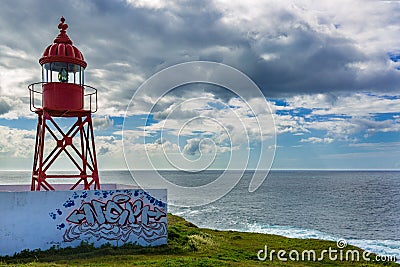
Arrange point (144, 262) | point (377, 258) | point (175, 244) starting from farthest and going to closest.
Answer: point (377, 258) → point (175, 244) → point (144, 262)

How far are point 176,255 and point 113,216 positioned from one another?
3482mm

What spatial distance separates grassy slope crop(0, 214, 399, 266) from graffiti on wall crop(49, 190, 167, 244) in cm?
62

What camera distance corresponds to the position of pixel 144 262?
15.8 metres

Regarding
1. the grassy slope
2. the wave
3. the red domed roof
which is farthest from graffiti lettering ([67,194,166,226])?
the wave

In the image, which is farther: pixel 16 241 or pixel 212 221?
pixel 212 221

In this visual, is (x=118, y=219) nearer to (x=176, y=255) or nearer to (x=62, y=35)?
(x=176, y=255)

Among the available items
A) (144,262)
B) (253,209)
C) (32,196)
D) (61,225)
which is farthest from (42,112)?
(253,209)

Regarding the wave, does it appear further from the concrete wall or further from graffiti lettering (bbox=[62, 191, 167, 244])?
the concrete wall

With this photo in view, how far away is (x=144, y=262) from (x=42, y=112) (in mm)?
8672

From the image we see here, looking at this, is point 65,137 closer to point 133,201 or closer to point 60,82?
point 60,82

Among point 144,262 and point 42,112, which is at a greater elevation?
point 42,112

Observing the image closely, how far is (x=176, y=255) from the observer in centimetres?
1842

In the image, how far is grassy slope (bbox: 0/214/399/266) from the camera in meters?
16.0

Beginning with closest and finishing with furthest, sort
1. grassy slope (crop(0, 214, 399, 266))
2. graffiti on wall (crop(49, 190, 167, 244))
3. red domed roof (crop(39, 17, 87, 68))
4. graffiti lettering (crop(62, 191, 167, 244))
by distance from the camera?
1. grassy slope (crop(0, 214, 399, 266))
2. graffiti on wall (crop(49, 190, 167, 244))
3. graffiti lettering (crop(62, 191, 167, 244))
4. red domed roof (crop(39, 17, 87, 68))
